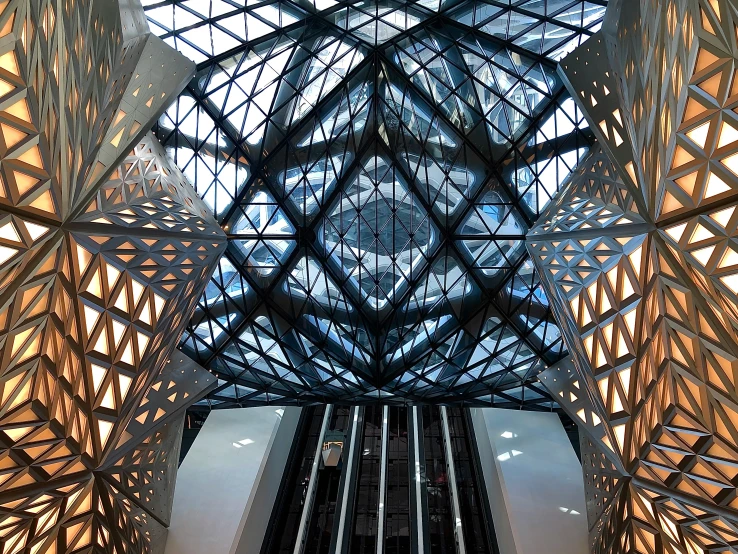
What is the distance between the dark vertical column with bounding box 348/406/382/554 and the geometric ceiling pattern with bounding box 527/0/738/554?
14.2 meters

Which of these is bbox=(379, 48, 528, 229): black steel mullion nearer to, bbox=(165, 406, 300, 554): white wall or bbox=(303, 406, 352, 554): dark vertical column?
bbox=(303, 406, 352, 554): dark vertical column

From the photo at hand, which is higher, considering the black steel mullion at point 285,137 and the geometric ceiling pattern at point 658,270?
the black steel mullion at point 285,137

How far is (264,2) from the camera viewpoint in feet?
84.8

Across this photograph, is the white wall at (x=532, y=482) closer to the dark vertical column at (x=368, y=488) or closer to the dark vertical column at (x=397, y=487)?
the dark vertical column at (x=397, y=487)

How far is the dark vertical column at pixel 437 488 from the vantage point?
30692mm

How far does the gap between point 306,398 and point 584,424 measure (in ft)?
71.3

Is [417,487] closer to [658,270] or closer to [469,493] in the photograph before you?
[469,493]

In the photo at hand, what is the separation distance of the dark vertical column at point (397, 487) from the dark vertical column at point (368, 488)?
719 mm

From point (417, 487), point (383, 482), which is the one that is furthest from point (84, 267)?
point (417, 487)

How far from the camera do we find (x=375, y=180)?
31.2m

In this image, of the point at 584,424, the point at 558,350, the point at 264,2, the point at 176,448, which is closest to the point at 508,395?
the point at 558,350

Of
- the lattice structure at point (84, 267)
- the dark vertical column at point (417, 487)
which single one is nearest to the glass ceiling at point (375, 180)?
the dark vertical column at point (417, 487)

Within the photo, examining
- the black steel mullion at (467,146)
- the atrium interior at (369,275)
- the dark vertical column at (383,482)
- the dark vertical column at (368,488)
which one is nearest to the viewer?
the atrium interior at (369,275)

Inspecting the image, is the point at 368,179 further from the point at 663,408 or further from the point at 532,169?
the point at 663,408
